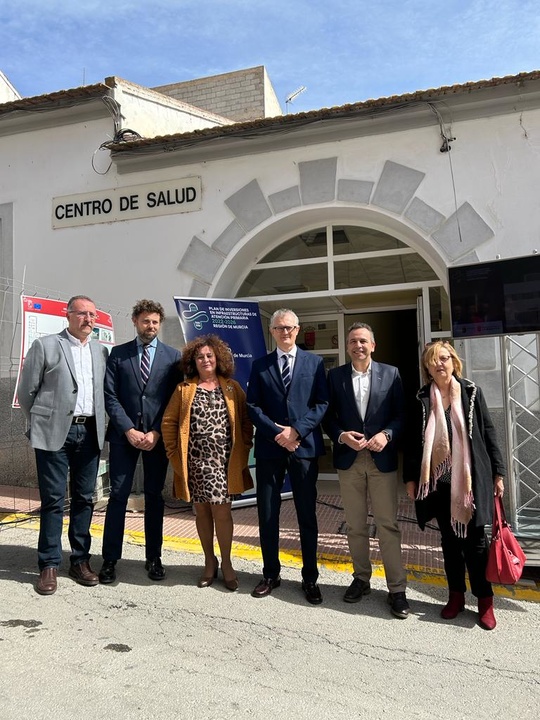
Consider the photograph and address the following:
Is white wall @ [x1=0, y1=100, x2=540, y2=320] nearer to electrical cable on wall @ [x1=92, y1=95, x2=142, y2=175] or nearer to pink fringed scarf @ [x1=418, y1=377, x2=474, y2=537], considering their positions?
electrical cable on wall @ [x1=92, y1=95, x2=142, y2=175]

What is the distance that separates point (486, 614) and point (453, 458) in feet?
3.14

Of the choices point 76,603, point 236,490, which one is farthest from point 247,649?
point 76,603

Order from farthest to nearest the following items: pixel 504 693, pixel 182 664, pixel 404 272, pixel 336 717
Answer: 1. pixel 404 272
2. pixel 182 664
3. pixel 504 693
4. pixel 336 717

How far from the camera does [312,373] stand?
372 cm

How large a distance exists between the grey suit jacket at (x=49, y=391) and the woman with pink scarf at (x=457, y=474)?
2422 mm

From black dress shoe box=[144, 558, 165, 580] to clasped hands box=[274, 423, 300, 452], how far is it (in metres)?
1.36

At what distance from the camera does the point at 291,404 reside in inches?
144

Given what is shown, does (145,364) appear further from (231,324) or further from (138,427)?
(231,324)

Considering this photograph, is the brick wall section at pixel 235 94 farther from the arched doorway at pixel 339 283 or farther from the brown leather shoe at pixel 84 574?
the brown leather shoe at pixel 84 574

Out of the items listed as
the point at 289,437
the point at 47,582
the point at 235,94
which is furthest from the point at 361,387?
the point at 235,94

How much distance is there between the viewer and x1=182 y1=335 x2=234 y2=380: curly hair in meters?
3.88

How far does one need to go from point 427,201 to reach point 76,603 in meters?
5.18

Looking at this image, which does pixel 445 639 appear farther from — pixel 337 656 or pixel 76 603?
pixel 76 603

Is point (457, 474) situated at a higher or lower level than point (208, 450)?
lower
